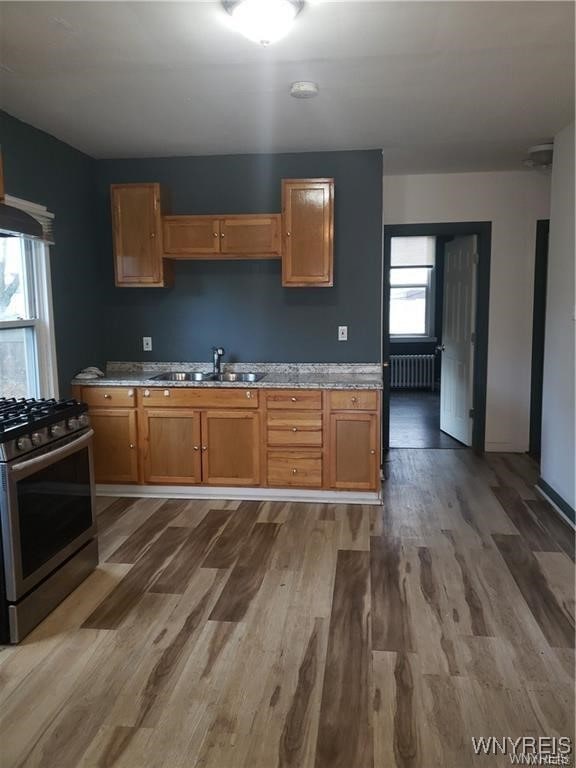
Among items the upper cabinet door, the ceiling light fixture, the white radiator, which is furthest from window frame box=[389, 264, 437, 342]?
the ceiling light fixture

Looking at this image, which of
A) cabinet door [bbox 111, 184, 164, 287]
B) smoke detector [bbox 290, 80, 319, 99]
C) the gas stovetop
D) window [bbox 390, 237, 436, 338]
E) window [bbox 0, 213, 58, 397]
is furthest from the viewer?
window [bbox 390, 237, 436, 338]

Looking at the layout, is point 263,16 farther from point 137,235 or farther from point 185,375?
point 185,375

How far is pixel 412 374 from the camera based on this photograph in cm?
912

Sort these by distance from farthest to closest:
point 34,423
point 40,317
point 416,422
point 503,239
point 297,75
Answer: point 416,422
point 503,239
point 40,317
point 297,75
point 34,423

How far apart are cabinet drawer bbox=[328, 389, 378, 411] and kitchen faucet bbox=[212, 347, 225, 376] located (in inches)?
40.3

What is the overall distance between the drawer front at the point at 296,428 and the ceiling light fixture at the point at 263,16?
7.70 ft

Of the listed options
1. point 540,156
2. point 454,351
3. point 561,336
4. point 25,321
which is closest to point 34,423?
point 25,321

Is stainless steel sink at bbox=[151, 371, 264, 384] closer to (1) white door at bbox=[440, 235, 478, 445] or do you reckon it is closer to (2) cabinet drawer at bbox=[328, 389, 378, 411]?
(2) cabinet drawer at bbox=[328, 389, 378, 411]

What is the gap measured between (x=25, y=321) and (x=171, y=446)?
4.17ft

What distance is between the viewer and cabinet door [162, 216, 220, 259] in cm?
434

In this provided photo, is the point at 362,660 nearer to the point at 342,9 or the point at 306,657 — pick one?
the point at 306,657

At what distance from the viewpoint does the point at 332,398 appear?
13.3 feet

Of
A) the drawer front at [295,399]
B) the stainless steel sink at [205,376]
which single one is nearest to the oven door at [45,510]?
the drawer front at [295,399]

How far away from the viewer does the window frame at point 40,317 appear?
12.5 feet
